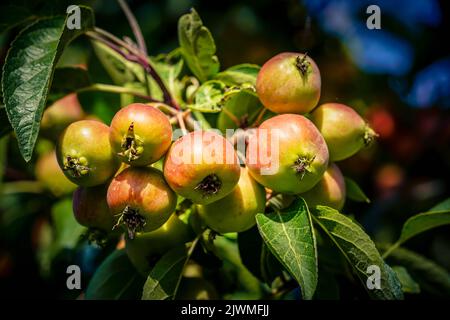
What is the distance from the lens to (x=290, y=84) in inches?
47.2

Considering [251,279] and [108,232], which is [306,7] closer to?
[251,279]

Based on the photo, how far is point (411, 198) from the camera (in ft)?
9.04

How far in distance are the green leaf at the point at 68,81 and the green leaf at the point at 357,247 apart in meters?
0.77

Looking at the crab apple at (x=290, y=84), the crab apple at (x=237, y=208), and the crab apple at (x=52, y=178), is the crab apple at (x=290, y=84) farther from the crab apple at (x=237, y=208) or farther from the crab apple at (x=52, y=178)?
the crab apple at (x=52, y=178)

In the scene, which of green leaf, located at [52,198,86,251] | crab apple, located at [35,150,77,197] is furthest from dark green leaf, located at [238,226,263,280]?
crab apple, located at [35,150,77,197]

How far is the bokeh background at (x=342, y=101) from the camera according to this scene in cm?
238

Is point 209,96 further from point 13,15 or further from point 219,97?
point 13,15

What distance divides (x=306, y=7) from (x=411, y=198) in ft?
3.76

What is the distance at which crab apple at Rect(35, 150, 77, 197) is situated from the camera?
2.13 m

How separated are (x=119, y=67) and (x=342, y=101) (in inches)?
49.5

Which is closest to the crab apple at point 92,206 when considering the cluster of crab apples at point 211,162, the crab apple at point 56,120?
the cluster of crab apples at point 211,162

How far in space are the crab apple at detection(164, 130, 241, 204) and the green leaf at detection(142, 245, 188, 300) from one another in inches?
8.8

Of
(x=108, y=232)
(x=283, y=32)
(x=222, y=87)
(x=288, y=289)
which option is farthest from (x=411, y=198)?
(x=108, y=232)

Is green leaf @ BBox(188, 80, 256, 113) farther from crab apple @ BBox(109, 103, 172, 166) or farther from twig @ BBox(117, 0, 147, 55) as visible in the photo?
twig @ BBox(117, 0, 147, 55)
